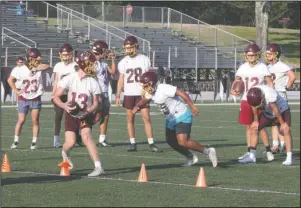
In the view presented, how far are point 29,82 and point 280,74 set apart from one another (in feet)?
13.2

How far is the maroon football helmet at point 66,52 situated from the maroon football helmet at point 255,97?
11.8ft

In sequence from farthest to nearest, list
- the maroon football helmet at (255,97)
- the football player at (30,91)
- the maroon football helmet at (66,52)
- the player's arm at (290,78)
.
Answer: the football player at (30,91), the maroon football helmet at (66,52), the player's arm at (290,78), the maroon football helmet at (255,97)

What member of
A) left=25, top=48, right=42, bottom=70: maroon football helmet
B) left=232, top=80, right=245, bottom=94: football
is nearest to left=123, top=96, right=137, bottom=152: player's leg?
left=25, top=48, right=42, bottom=70: maroon football helmet

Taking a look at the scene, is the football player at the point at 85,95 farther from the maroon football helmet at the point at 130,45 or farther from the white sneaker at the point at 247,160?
the maroon football helmet at the point at 130,45

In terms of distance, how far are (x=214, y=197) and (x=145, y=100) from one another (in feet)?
11.2

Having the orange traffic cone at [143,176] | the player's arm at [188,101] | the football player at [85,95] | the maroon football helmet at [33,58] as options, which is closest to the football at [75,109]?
the football player at [85,95]

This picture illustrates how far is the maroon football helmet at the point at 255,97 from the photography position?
41.5 feet

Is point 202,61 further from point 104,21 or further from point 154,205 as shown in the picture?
point 154,205

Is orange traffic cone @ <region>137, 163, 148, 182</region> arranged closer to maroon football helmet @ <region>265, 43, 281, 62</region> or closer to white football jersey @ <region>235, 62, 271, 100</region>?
white football jersey @ <region>235, 62, 271, 100</region>

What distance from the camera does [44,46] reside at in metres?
41.9

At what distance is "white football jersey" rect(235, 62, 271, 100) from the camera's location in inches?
551

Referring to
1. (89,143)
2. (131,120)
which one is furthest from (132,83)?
(89,143)

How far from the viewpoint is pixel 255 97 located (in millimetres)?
12656

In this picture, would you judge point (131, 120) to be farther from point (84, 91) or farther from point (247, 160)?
point (84, 91)
